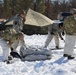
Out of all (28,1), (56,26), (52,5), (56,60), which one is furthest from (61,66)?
(52,5)

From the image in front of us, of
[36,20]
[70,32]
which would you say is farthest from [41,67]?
[36,20]

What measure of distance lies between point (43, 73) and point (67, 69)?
0.76 meters

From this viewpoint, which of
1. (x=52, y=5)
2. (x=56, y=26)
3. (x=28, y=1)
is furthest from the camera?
(x=52, y=5)

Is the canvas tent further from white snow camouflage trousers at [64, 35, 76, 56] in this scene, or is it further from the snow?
the snow

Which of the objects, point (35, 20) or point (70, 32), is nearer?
point (70, 32)

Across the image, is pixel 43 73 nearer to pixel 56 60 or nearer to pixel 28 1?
pixel 56 60

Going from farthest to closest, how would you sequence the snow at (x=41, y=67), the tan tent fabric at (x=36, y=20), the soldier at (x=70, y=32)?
the tan tent fabric at (x=36, y=20) < the soldier at (x=70, y=32) < the snow at (x=41, y=67)

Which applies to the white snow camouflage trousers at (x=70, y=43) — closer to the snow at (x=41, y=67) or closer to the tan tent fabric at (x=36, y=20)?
the snow at (x=41, y=67)

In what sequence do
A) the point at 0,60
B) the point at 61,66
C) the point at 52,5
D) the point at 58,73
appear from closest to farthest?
1. the point at 58,73
2. the point at 61,66
3. the point at 0,60
4. the point at 52,5

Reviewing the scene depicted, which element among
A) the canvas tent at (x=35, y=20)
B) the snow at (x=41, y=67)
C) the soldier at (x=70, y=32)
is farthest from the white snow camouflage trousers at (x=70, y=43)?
the canvas tent at (x=35, y=20)

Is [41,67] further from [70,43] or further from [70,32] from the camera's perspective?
[70,32]

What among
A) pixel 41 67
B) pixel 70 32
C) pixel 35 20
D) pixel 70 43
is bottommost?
pixel 41 67

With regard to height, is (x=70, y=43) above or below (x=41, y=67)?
above

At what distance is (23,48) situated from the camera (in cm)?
1017
